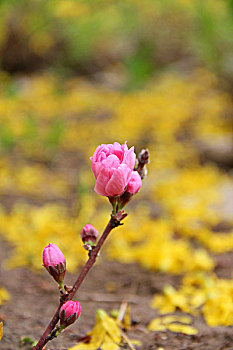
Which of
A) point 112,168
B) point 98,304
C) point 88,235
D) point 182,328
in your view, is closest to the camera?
point 112,168

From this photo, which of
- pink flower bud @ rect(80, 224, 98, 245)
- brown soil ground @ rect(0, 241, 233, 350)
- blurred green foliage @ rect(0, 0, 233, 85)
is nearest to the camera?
pink flower bud @ rect(80, 224, 98, 245)

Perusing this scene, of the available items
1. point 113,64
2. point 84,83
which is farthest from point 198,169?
point 113,64

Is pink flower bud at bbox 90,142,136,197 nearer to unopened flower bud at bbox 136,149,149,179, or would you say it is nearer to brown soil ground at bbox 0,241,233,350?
unopened flower bud at bbox 136,149,149,179

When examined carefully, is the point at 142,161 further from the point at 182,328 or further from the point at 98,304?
the point at 98,304

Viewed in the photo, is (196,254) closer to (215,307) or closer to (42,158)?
(215,307)

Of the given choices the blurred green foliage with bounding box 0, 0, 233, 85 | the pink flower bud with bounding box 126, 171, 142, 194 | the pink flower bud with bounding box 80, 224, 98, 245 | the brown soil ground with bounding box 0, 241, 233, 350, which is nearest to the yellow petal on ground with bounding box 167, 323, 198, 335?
the brown soil ground with bounding box 0, 241, 233, 350

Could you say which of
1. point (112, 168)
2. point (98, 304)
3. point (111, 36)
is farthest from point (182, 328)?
point (111, 36)
